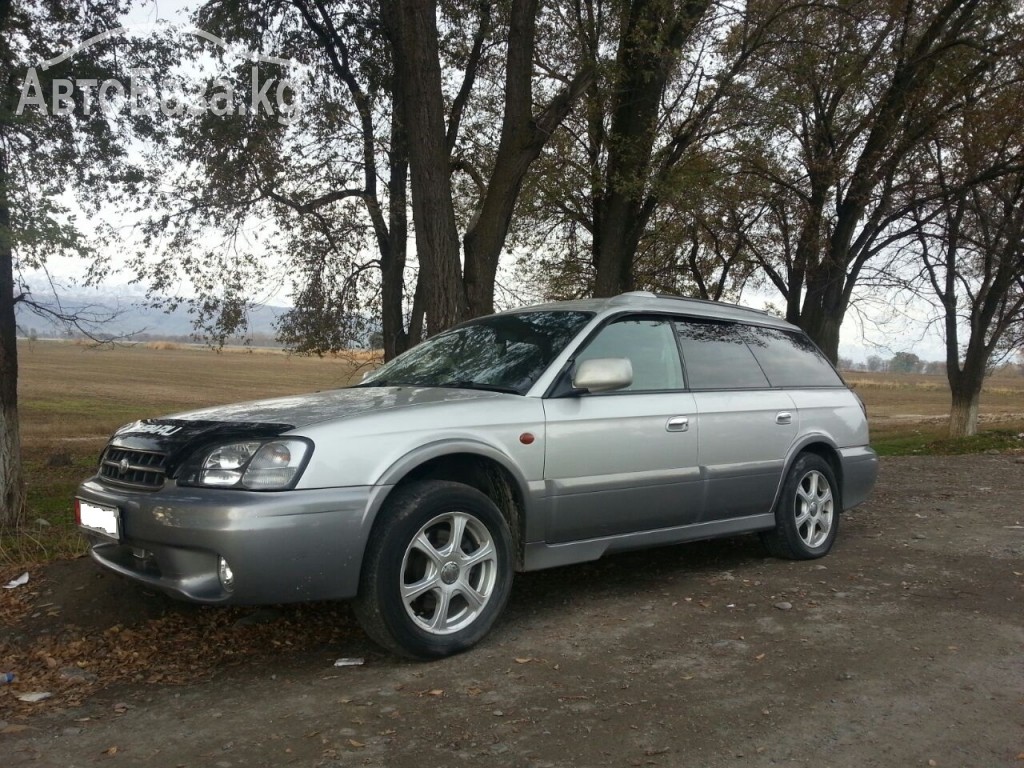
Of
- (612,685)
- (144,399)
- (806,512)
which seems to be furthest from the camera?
(144,399)

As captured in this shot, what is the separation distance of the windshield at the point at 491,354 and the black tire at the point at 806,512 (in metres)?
2.04

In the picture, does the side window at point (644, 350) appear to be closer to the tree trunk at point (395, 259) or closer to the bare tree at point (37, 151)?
the bare tree at point (37, 151)

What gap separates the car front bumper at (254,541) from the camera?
3594 millimetres

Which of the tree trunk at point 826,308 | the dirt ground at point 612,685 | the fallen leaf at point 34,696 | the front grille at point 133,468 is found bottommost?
the fallen leaf at point 34,696

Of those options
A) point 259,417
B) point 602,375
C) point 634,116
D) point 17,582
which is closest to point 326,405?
point 259,417

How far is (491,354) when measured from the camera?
5172 mm

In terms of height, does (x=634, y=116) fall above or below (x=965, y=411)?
above

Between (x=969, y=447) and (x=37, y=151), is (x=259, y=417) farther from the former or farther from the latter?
(x=969, y=447)

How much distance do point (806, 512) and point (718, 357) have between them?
133cm

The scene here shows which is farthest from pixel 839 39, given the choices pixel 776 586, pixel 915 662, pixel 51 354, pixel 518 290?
pixel 51 354

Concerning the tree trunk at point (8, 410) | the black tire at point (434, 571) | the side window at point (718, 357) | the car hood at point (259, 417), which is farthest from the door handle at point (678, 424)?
the tree trunk at point (8, 410)

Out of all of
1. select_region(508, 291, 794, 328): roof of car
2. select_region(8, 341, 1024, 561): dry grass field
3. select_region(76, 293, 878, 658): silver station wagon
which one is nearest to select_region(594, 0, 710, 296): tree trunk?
select_region(8, 341, 1024, 561): dry grass field

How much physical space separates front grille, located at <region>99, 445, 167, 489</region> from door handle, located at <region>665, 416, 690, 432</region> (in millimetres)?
2718

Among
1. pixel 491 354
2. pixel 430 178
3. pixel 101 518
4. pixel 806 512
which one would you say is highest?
pixel 430 178
